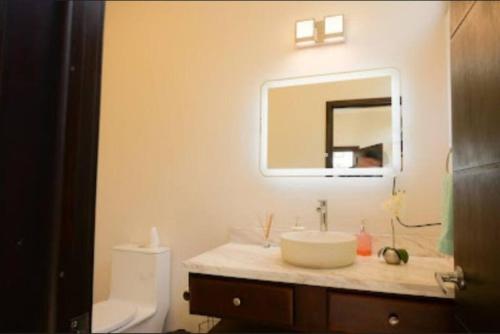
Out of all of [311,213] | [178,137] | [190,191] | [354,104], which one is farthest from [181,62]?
[311,213]

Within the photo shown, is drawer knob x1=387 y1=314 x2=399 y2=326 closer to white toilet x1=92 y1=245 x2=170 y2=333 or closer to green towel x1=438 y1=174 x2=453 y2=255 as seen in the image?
green towel x1=438 y1=174 x2=453 y2=255

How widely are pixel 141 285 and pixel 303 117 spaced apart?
53.9 inches

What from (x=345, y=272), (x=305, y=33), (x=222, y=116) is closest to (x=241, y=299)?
(x=345, y=272)

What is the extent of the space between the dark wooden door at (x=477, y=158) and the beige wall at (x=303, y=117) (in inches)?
28.6

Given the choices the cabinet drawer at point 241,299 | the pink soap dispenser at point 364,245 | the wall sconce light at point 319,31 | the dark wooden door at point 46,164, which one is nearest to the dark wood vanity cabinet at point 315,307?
the cabinet drawer at point 241,299

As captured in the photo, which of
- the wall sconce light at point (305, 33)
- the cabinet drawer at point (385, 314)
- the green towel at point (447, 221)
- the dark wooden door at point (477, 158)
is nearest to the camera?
the dark wooden door at point (477, 158)

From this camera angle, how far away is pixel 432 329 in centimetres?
113

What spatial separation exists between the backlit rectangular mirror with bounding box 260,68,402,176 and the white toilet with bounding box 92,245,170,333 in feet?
Result: 2.85

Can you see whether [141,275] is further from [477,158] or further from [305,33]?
[477,158]

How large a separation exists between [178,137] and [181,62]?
49 centimetres

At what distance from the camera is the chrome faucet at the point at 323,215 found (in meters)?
1.75

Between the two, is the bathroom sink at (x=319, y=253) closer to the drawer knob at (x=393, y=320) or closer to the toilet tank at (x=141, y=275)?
the drawer knob at (x=393, y=320)

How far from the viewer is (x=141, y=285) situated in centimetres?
195

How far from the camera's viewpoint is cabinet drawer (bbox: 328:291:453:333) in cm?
113
